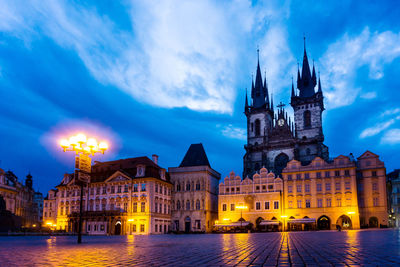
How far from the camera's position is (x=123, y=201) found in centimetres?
6381

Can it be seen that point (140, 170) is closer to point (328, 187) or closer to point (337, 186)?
point (328, 187)

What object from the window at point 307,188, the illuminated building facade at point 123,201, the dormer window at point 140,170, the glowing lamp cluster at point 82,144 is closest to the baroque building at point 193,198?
the illuminated building facade at point 123,201

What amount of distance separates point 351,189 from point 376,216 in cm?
554

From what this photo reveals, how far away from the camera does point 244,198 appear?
208ft

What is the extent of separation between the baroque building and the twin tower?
18.7 metres

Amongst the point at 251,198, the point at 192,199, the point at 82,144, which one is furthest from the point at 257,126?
the point at 82,144

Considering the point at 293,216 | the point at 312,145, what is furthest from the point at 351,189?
the point at 312,145

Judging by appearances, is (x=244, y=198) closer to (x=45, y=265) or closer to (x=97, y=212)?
(x=97, y=212)

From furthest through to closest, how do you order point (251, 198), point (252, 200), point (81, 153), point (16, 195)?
point (16, 195), point (251, 198), point (252, 200), point (81, 153)

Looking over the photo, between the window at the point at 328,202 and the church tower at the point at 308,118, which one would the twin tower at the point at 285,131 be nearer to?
the church tower at the point at 308,118

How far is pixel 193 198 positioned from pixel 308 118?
36931 millimetres

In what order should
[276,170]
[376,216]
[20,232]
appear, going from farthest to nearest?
[276,170]
[376,216]
[20,232]

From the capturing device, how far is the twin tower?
81.6 m

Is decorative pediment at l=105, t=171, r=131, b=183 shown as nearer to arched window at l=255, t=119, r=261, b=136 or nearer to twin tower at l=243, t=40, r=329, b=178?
twin tower at l=243, t=40, r=329, b=178
